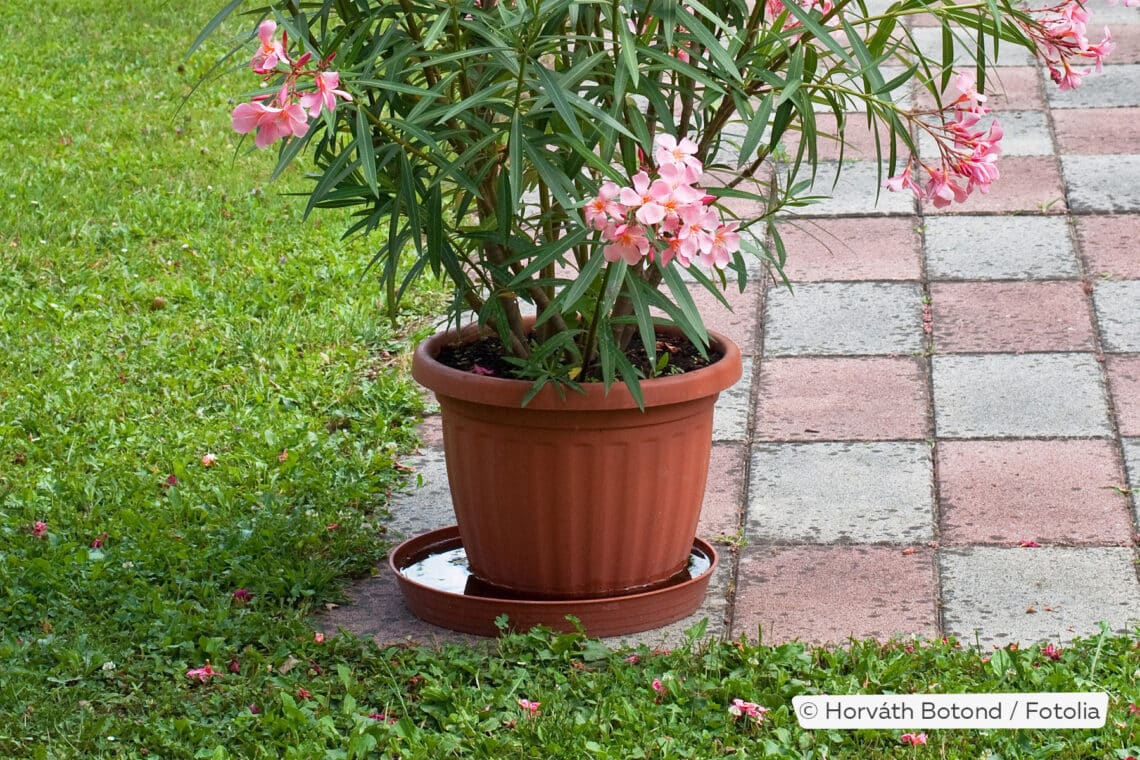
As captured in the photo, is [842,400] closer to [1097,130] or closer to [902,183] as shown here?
[902,183]

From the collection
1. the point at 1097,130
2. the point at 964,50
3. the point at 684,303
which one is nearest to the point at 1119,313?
the point at 1097,130

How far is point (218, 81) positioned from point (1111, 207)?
175 inches

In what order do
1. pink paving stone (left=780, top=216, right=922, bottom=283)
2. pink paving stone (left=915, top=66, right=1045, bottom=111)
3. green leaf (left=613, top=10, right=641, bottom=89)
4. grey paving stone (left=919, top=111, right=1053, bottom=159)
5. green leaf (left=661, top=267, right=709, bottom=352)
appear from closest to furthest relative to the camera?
green leaf (left=613, top=10, right=641, bottom=89)
green leaf (left=661, top=267, right=709, bottom=352)
pink paving stone (left=780, top=216, right=922, bottom=283)
grey paving stone (left=919, top=111, right=1053, bottom=159)
pink paving stone (left=915, top=66, right=1045, bottom=111)

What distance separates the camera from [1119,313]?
4.77 metres

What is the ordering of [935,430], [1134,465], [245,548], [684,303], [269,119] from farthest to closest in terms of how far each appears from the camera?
[935,430], [1134,465], [245,548], [684,303], [269,119]

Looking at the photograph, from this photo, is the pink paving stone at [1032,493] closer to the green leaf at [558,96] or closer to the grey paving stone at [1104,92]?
the green leaf at [558,96]

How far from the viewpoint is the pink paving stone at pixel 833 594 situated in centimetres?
312

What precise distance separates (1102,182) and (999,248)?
2.62 feet

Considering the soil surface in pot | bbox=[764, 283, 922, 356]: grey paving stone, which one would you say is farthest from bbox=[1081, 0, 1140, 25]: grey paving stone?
the soil surface in pot

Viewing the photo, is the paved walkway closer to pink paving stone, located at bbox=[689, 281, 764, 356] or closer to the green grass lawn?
pink paving stone, located at bbox=[689, 281, 764, 356]

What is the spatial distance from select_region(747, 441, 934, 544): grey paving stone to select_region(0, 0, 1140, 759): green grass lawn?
0.59 meters

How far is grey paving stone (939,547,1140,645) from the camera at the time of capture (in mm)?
3086

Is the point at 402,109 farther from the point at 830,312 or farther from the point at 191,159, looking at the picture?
the point at 191,159

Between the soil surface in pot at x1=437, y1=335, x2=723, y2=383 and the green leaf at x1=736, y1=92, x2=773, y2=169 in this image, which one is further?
the soil surface in pot at x1=437, y1=335, x2=723, y2=383
